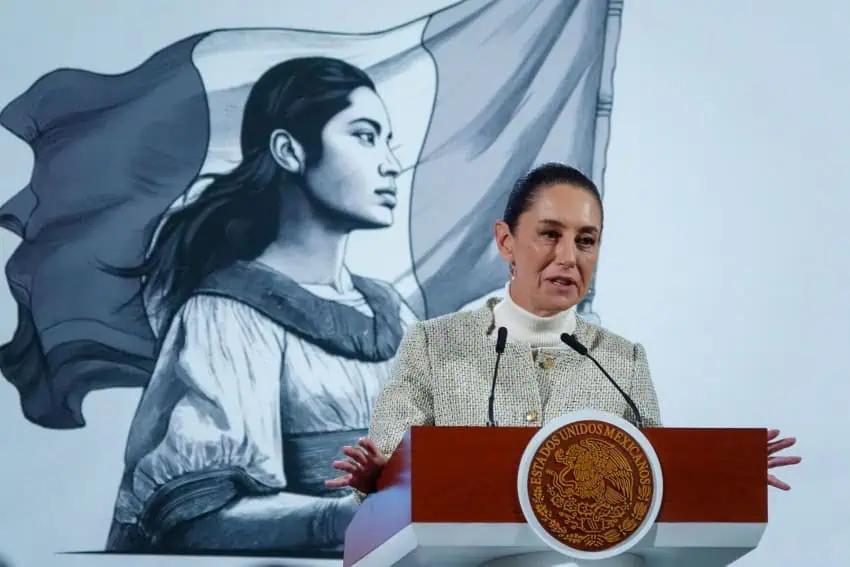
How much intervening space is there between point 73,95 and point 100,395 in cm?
83

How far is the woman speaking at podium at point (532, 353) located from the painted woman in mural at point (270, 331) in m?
1.08

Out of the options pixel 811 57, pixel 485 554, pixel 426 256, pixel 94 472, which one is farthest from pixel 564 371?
pixel 811 57

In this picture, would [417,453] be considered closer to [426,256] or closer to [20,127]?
[426,256]

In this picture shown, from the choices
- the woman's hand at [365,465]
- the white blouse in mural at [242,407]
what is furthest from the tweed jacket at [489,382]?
the white blouse in mural at [242,407]

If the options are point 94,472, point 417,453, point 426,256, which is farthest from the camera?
point 426,256

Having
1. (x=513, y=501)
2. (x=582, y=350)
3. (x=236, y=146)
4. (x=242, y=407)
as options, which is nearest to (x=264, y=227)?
(x=236, y=146)

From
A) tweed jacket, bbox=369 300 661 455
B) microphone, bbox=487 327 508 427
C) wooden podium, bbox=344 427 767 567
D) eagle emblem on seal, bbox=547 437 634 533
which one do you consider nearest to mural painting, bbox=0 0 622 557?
tweed jacket, bbox=369 300 661 455

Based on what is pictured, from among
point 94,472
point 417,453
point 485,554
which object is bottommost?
point 485,554

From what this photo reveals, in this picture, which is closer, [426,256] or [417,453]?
[417,453]

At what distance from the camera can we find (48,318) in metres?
3.64

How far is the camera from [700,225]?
12.3ft

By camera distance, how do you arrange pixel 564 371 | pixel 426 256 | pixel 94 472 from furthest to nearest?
pixel 426 256 < pixel 94 472 < pixel 564 371

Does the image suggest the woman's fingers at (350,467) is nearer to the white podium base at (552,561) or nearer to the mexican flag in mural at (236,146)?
the white podium base at (552,561)

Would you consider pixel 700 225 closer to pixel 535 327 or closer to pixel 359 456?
pixel 535 327
